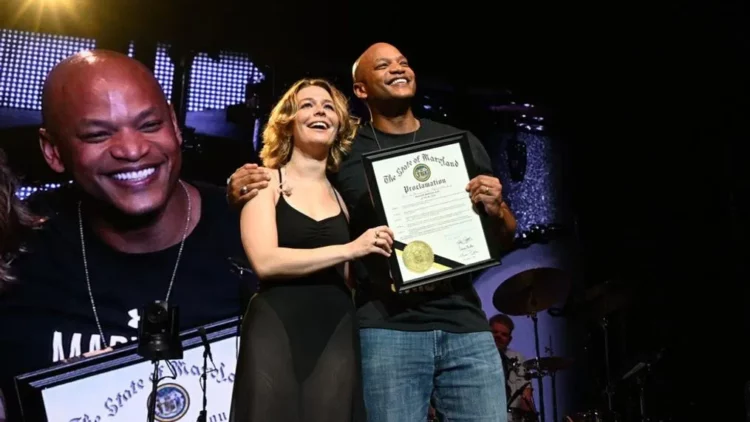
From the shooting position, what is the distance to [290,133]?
2133mm

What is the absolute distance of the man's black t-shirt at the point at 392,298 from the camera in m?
1.93

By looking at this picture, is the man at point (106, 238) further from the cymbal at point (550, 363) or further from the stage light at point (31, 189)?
the cymbal at point (550, 363)

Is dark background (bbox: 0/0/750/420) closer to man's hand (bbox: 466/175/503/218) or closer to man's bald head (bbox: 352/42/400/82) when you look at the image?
man's bald head (bbox: 352/42/400/82)

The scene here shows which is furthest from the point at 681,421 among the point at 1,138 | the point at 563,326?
the point at 1,138

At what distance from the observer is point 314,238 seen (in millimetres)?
1908

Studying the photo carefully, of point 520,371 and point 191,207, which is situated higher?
point 191,207

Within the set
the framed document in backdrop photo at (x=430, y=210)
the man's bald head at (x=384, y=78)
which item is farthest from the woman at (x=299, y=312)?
the man's bald head at (x=384, y=78)

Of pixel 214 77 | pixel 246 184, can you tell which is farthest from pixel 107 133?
pixel 246 184

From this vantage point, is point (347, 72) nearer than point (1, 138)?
No

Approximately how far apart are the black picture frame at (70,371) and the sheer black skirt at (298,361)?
3.85 feet

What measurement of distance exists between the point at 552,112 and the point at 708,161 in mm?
1113

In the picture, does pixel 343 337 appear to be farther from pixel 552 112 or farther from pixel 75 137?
pixel 552 112

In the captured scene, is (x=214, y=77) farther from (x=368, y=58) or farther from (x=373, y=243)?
(x=373, y=243)

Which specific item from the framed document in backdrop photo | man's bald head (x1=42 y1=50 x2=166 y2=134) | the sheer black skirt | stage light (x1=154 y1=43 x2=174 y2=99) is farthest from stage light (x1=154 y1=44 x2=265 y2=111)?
the sheer black skirt
